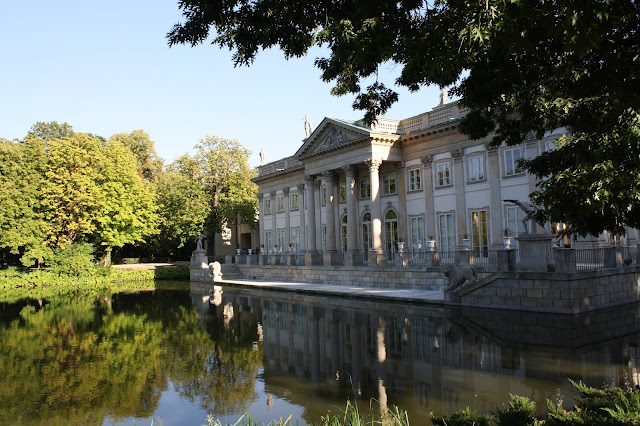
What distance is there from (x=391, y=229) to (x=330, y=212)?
4591 millimetres

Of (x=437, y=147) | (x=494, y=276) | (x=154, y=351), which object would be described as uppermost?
(x=437, y=147)

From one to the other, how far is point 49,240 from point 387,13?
40.7 metres

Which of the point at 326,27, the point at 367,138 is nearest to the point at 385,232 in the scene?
the point at 367,138

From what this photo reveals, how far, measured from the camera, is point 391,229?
3372cm

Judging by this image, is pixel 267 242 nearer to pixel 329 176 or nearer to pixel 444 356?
pixel 329 176

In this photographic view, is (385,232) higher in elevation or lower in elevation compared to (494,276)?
higher

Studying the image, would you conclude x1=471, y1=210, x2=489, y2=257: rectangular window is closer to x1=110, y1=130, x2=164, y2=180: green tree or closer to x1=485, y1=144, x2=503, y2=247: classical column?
x1=485, y1=144, x2=503, y2=247: classical column

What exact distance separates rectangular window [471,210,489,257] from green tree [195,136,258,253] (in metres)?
25.8

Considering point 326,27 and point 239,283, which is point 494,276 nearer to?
point 326,27

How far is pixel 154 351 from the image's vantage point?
1345cm

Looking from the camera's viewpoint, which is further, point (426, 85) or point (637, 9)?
point (426, 85)

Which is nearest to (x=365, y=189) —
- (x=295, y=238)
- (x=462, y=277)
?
(x=295, y=238)

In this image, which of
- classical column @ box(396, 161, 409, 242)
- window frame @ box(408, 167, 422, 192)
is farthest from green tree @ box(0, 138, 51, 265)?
window frame @ box(408, 167, 422, 192)

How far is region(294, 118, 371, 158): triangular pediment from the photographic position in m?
32.2
